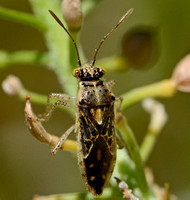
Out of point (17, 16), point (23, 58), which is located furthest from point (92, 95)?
point (17, 16)

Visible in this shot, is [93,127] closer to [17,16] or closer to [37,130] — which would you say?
[37,130]

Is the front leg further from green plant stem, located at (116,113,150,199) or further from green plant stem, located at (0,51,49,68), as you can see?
green plant stem, located at (0,51,49,68)

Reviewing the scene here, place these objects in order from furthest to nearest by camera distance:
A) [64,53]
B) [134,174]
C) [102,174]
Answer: [64,53]
[134,174]
[102,174]

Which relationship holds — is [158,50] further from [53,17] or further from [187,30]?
[187,30]

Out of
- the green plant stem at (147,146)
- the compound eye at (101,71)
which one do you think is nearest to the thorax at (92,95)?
the compound eye at (101,71)

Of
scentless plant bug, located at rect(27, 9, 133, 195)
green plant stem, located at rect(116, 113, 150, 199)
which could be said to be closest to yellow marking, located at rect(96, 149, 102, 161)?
scentless plant bug, located at rect(27, 9, 133, 195)

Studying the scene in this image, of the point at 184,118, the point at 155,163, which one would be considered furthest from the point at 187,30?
the point at 155,163

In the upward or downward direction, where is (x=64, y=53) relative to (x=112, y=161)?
upward
